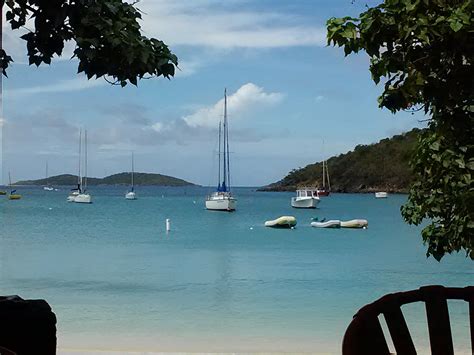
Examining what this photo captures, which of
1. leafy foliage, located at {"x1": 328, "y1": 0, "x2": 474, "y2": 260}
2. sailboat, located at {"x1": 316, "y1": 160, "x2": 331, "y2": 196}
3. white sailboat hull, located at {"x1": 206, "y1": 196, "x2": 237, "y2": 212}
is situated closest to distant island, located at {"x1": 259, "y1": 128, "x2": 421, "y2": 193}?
sailboat, located at {"x1": 316, "y1": 160, "x2": 331, "y2": 196}

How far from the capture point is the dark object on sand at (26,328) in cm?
224

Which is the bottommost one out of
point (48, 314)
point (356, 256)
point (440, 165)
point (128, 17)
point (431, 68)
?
point (356, 256)

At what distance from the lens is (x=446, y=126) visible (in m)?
2.31

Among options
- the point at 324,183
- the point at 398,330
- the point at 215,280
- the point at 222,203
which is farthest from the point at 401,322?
the point at 324,183

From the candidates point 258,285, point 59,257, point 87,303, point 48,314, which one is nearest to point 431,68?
point 48,314

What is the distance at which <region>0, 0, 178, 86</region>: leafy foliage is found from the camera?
217 cm

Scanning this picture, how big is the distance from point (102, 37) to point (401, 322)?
123cm

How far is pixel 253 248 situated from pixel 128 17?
2354 centimetres

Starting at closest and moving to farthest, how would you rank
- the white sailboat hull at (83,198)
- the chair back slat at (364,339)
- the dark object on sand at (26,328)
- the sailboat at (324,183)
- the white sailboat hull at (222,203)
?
the chair back slat at (364,339) < the dark object on sand at (26,328) < the white sailboat hull at (222,203) < the white sailboat hull at (83,198) < the sailboat at (324,183)

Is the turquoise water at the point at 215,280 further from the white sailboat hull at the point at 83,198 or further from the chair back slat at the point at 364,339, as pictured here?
the white sailboat hull at the point at 83,198

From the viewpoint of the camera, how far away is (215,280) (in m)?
16.9

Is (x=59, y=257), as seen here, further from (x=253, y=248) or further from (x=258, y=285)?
→ (x=258, y=285)

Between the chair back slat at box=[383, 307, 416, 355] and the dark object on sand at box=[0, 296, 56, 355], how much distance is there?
119cm

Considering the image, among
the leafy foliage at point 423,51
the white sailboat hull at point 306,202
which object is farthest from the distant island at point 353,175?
the leafy foliage at point 423,51
